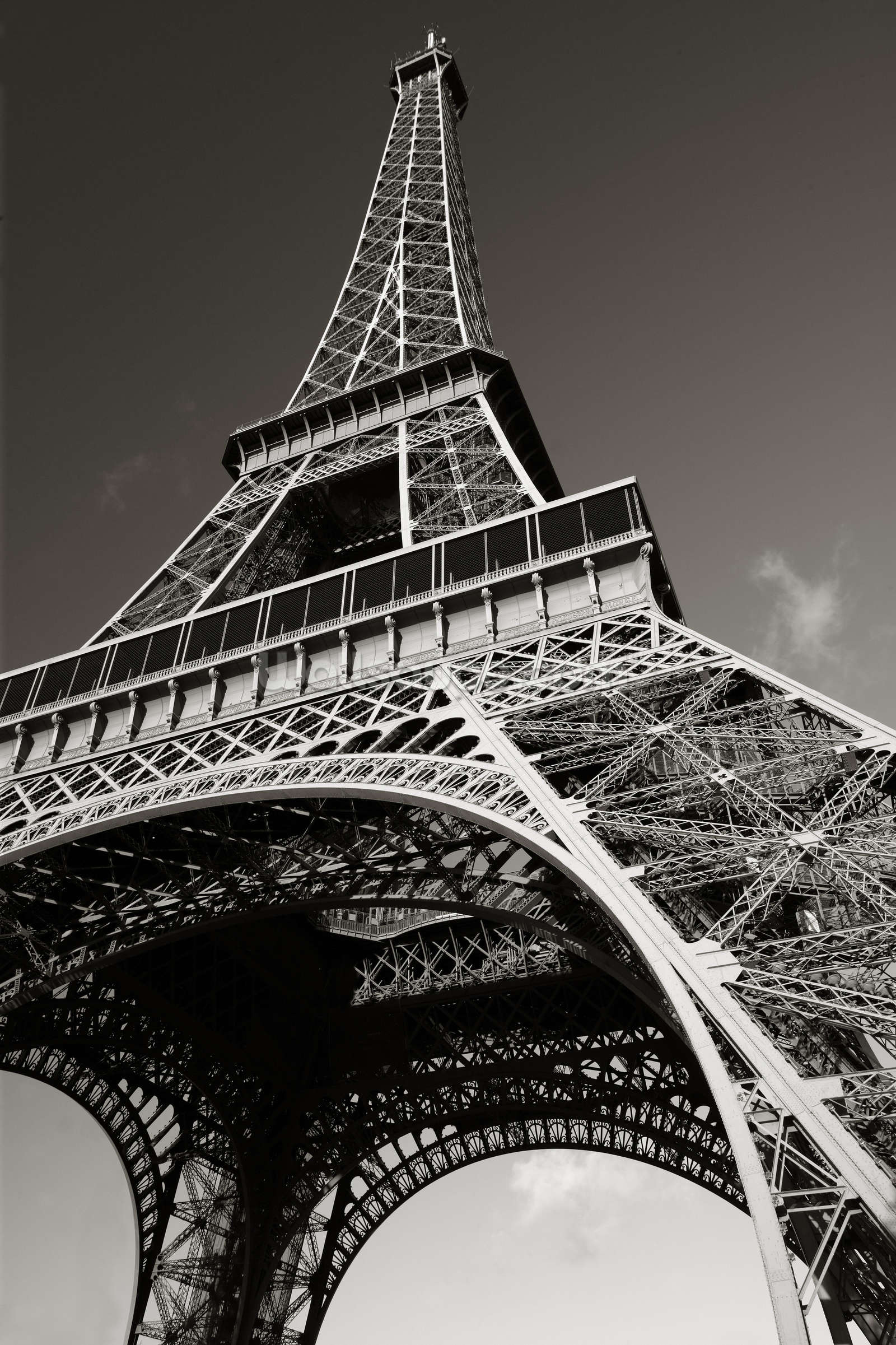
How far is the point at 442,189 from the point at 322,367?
49.5ft

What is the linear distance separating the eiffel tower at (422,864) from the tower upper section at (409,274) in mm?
319

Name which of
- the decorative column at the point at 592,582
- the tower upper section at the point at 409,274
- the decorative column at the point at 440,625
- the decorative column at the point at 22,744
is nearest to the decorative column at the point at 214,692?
the decorative column at the point at 22,744

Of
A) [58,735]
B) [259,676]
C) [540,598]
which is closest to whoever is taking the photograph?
[540,598]

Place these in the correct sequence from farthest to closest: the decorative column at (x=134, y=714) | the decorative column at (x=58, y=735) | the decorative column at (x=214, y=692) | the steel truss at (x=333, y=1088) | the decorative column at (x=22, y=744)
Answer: the steel truss at (x=333, y=1088) < the decorative column at (x=22, y=744) < the decorative column at (x=58, y=735) < the decorative column at (x=134, y=714) < the decorative column at (x=214, y=692)

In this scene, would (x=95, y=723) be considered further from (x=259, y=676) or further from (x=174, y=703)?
(x=259, y=676)

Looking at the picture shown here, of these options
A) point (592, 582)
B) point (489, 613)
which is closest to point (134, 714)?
point (489, 613)

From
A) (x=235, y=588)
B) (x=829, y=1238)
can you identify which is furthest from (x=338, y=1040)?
(x=829, y=1238)

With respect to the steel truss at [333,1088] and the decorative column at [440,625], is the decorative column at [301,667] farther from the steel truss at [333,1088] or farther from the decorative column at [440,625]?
the steel truss at [333,1088]

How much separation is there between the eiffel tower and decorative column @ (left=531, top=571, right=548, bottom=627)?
0.28 ft

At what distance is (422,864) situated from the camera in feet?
72.5

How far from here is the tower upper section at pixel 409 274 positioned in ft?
130

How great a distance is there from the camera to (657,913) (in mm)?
12008

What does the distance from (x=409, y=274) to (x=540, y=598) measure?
1109 inches

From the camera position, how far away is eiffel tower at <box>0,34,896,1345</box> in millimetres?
12156
